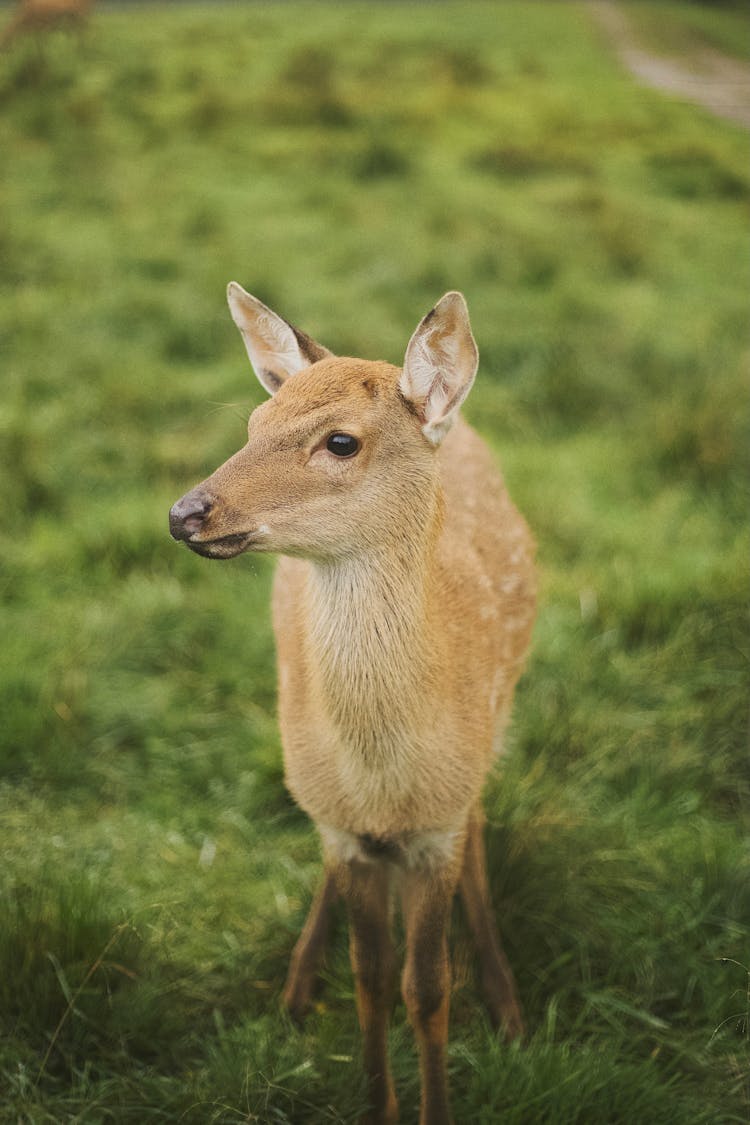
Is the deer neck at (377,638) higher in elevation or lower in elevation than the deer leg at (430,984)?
higher

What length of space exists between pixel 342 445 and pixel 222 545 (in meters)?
0.31

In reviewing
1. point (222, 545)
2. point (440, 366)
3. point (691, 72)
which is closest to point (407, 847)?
point (222, 545)

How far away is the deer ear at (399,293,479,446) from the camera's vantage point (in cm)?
195

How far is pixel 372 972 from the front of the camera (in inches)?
93.4

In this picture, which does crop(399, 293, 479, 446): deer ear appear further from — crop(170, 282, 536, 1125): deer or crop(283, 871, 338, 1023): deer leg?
crop(283, 871, 338, 1023): deer leg

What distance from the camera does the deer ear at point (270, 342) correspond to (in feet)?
7.28

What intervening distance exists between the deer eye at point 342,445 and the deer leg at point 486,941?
3.69ft

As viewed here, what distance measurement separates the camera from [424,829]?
2.23 metres

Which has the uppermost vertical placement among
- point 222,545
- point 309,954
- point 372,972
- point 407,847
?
point 222,545

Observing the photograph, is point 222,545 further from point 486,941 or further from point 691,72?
point 691,72

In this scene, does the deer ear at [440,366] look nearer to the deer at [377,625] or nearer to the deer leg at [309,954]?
the deer at [377,625]

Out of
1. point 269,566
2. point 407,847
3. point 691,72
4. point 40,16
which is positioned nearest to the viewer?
point 407,847

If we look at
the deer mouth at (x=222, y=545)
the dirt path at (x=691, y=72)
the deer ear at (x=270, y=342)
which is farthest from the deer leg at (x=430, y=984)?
the dirt path at (x=691, y=72)

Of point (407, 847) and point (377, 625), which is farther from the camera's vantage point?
point (407, 847)
